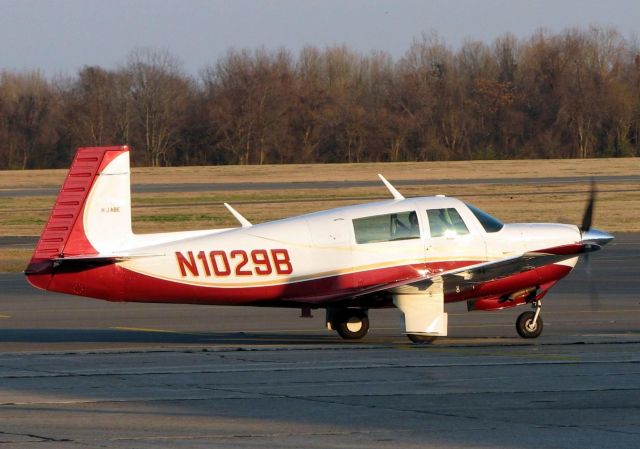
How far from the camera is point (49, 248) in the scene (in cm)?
1569

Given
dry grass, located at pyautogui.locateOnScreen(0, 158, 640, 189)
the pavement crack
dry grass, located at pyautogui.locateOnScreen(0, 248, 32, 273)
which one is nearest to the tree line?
dry grass, located at pyautogui.locateOnScreen(0, 158, 640, 189)

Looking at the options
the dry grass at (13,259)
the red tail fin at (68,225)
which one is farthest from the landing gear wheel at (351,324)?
the dry grass at (13,259)

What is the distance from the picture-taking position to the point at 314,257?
16250 mm

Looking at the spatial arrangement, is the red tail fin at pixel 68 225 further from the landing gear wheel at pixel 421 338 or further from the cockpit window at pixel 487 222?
the cockpit window at pixel 487 222

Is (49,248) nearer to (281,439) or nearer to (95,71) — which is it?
(281,439)

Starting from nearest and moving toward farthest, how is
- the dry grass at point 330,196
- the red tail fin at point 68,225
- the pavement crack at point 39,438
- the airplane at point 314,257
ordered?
the pavement crack at point 39,438
the red tail fin at point 68,225
the airplane at point 314,257
the dry grass at point 330,196

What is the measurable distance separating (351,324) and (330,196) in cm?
3594

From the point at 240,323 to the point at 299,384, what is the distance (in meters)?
7.03

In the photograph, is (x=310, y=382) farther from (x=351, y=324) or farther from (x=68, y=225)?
(x=68, y=225)

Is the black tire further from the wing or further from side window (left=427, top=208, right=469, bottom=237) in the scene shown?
side window (left=427, top=208, right=469, bottom=237)

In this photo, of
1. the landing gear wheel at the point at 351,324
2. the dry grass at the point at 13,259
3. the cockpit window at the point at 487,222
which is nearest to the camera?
the cockpit window at the point at 487,222

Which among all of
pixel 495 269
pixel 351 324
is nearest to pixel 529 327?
pixel 495 269

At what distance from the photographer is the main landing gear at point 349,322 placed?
55.3 feet

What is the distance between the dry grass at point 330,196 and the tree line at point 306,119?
8.83 m
